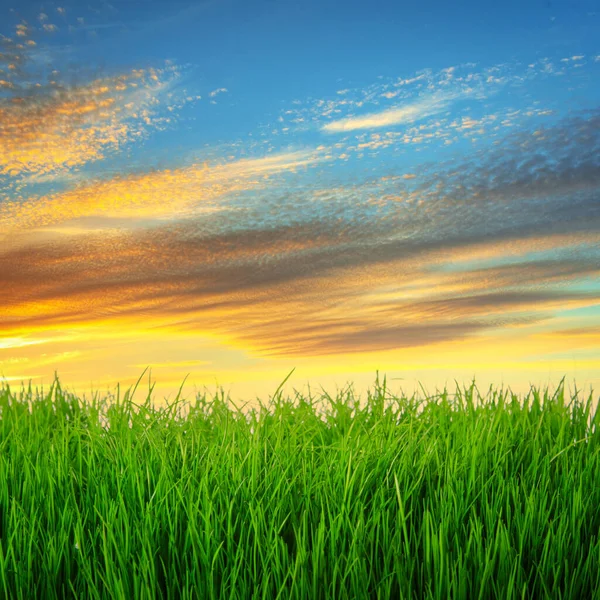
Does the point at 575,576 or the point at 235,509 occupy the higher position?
the point at 235,509

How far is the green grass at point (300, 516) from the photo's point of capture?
8.96 ft

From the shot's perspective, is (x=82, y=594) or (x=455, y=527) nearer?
(x=82, y=594)

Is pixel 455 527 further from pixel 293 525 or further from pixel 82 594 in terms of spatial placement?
pixel 82 594

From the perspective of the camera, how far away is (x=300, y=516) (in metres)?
3.24

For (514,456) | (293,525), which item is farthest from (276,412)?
(293,525)

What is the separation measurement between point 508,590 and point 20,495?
100 inches

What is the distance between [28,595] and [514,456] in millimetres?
2812

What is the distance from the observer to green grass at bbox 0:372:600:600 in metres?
2.73

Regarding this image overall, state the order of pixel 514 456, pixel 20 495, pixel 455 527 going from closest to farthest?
pixel 455 527 → pixel 20 495 → pixel 514 456

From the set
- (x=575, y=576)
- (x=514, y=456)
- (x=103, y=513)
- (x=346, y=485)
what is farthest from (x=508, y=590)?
(x=103, y=513)

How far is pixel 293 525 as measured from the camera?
2918 millimetres

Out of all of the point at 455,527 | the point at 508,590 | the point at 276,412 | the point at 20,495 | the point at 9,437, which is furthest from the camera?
the point at 276,412

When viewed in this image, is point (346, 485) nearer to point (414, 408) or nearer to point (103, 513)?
point (103, 513)

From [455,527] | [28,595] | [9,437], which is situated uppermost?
[9,437]
